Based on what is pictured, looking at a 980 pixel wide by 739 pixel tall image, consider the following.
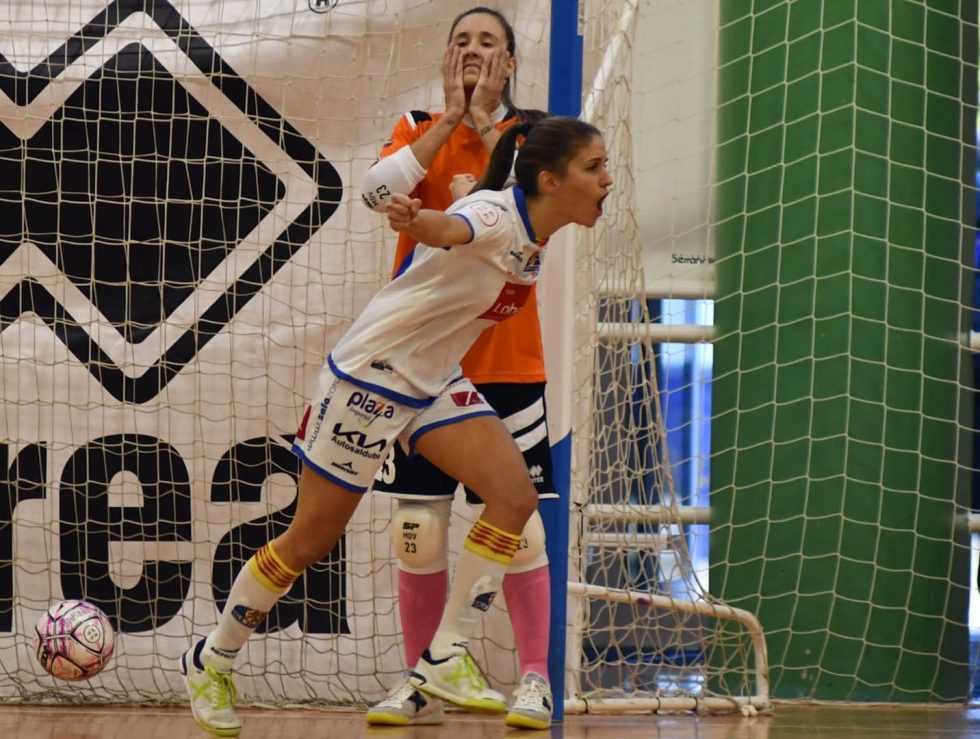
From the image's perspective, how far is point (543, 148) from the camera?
330 centimetres

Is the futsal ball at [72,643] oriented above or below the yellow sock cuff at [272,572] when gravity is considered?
below

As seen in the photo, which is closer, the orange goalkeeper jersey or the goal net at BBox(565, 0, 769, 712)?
the orange goalkeeper jersey

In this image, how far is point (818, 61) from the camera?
4789 millimetres

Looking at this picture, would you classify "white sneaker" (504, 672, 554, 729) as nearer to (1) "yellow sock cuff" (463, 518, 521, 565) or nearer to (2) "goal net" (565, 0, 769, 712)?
(1) "yellow sock cuff" (463, 518, 521, 565)

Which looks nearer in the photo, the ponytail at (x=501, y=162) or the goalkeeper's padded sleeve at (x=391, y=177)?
the goalkeeper's padded sleeve at (x=391, y=177)

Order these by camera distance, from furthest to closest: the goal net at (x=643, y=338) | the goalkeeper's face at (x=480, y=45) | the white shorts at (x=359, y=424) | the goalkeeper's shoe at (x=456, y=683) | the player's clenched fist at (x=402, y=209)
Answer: the goal net at (x=643, y=338) < the goalkeeper's face at (x=480, y=45) < the white shorts at (x=359, y=424) < the goalkeeper's shoe at (x=456, y=683) < the player's clenched fist at (x=402, y=209)

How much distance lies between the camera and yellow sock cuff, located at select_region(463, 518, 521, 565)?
322 cm

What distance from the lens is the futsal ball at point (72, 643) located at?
351 centimetres

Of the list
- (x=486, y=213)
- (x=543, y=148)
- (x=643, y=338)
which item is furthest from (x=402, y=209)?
(x=643, y=338)

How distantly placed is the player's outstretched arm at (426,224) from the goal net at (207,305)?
115cm

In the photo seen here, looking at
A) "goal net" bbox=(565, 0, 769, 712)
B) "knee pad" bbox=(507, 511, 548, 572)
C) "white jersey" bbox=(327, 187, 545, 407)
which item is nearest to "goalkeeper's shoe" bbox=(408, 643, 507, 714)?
"knee pad" bbox=(507, 511, 548, 572)

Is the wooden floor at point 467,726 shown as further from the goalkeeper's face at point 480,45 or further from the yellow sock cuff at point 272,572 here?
the goalkeeper's face at point 480,45

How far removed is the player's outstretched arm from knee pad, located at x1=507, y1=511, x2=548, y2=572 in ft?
2.55

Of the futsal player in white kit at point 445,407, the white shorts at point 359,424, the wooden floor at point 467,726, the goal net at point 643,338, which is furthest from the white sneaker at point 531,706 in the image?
the white shorts at point 359,424
